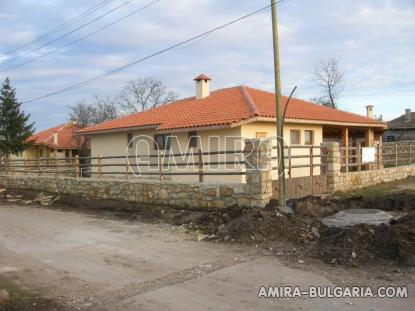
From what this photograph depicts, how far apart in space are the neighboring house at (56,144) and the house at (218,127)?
1768 centimetres

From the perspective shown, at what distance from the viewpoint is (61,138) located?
146ft

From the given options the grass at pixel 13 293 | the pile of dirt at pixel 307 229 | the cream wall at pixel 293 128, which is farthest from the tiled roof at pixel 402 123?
the grass at pixel 13 293

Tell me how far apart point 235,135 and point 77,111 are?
133ft

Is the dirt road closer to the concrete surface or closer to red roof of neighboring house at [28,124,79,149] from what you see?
the concrete surface

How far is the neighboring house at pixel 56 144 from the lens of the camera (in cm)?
4294

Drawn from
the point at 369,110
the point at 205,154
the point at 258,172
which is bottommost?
the point at 258,172

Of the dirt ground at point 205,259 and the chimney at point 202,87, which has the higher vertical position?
the chimney at point 202,87

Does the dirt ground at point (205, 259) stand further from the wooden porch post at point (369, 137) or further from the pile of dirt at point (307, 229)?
the wooden porch post at point (369, 137)

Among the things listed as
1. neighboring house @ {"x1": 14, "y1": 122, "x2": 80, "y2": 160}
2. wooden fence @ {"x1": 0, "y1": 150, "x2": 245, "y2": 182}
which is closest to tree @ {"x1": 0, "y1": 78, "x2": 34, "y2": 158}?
neighboring house @ {"x1": 14, "y1": 122, "x2": 80, "y2": 160}

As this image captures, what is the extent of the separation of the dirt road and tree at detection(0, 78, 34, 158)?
3310 cm

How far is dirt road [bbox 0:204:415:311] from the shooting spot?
5715 mm

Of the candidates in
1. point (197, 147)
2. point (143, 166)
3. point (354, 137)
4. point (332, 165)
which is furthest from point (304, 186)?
point (354, 137)

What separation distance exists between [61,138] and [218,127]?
30.6 m

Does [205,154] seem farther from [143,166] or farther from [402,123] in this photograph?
[402,123]
